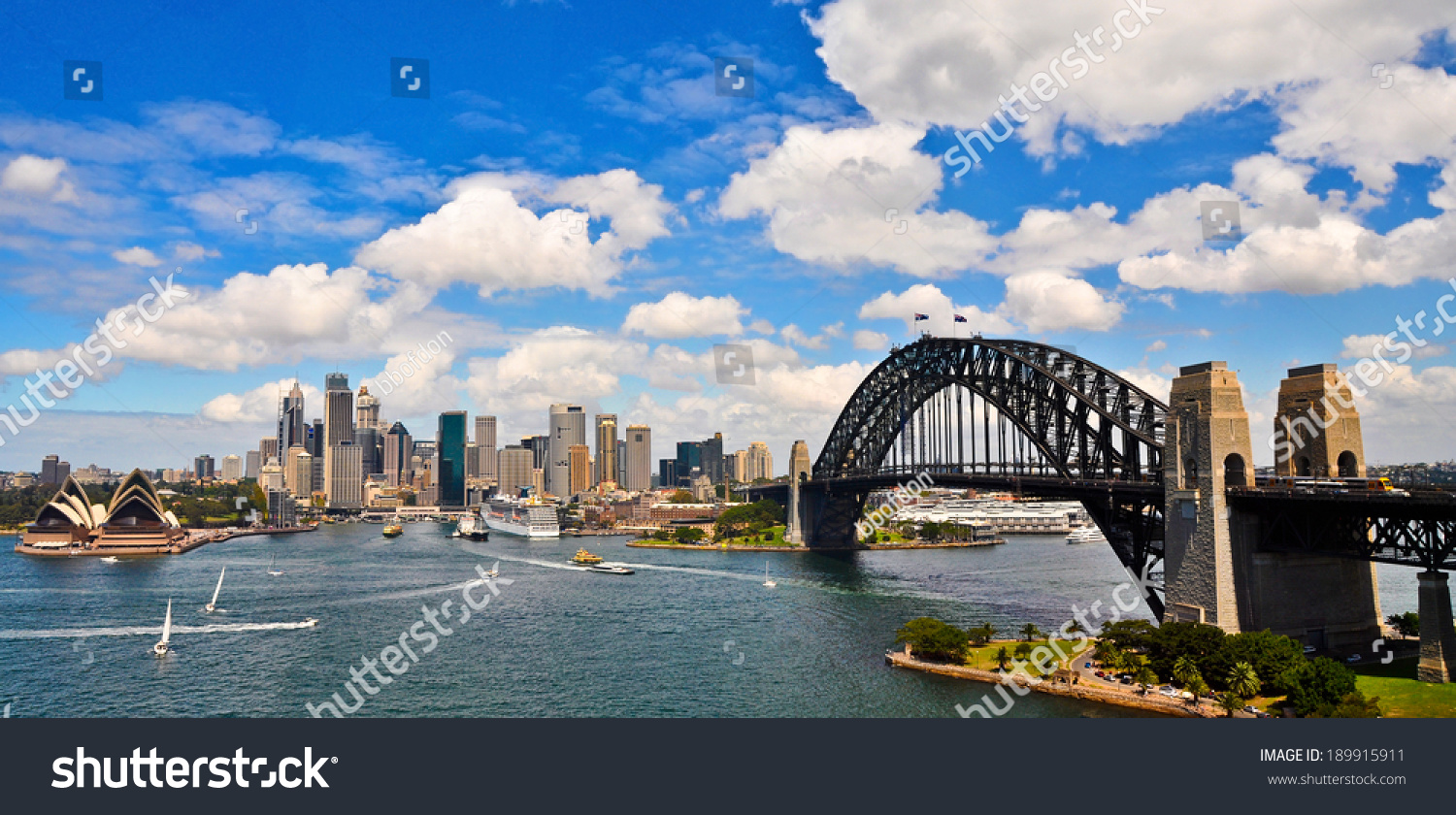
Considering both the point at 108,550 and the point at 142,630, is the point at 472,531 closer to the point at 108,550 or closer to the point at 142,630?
the point at 108,550

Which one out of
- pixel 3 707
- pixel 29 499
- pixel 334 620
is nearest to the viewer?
pixel 3 707

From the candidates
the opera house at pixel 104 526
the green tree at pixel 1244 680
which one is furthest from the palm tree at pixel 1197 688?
the opera house at pixel 104 526

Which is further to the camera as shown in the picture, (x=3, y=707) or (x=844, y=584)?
(x=844, y=584)

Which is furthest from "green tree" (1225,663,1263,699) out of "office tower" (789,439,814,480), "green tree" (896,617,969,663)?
"office tower" (789,439,814,480)

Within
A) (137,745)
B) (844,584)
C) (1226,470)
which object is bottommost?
(844,584)

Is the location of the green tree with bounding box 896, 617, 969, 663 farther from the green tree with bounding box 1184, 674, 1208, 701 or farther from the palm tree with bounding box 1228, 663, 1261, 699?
the palm tree with bounding box 1228, 663, 1261, 699

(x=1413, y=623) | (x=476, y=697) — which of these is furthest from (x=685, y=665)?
(x=1413, y=623)

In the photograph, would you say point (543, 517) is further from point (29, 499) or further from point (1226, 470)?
point (1226, 470)

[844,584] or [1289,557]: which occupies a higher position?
[1289,557]
